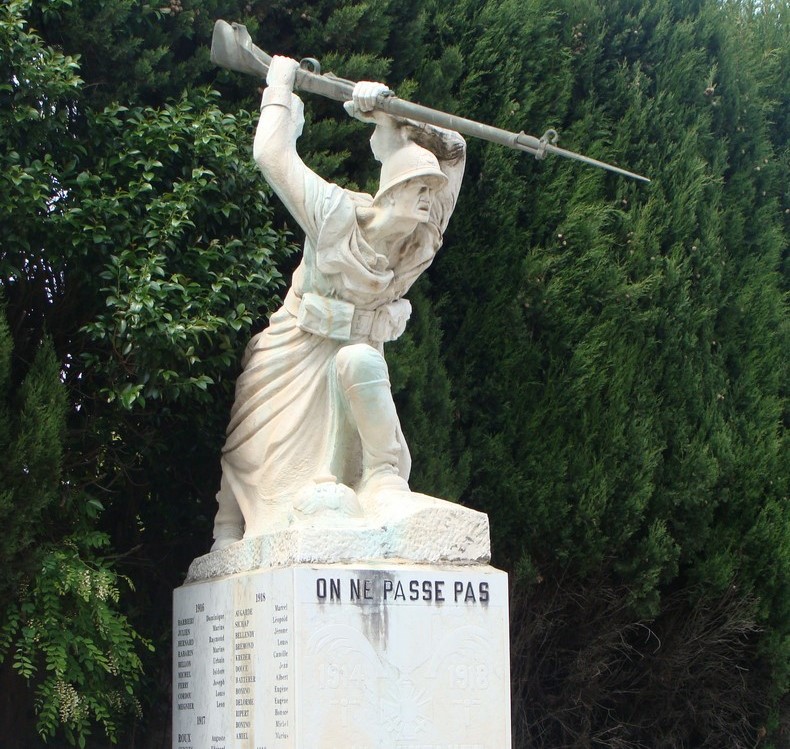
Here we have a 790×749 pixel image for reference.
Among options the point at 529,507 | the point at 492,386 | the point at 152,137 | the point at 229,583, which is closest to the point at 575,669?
the point at 529,507

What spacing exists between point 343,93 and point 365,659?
2880 mm

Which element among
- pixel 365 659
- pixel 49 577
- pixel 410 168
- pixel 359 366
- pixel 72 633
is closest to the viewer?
pixel 365 659

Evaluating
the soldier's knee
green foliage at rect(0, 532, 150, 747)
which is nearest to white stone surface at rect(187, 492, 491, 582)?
the soldier's knee

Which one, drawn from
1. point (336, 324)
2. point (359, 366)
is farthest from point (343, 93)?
point (359, 366)

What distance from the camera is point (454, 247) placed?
10.6 metres

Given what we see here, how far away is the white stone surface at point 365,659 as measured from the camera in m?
6.63

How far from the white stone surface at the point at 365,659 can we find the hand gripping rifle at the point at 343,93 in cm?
213

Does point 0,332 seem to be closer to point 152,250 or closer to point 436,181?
point 152,250

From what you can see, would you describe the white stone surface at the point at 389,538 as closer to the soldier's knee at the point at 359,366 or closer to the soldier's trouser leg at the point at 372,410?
the soldier's trouser leg at the point at 372,410

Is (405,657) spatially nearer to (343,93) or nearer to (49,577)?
(49,577)

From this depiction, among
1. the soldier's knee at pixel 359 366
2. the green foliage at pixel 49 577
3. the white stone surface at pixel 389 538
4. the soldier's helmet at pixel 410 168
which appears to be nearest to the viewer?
the white stone surface at pixel 389 538

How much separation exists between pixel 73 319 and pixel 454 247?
2.97m

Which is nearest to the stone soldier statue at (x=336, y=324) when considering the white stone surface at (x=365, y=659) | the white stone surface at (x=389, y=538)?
the white stone surface at (x=389, y=538)

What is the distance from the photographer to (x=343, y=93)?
25.4ft
